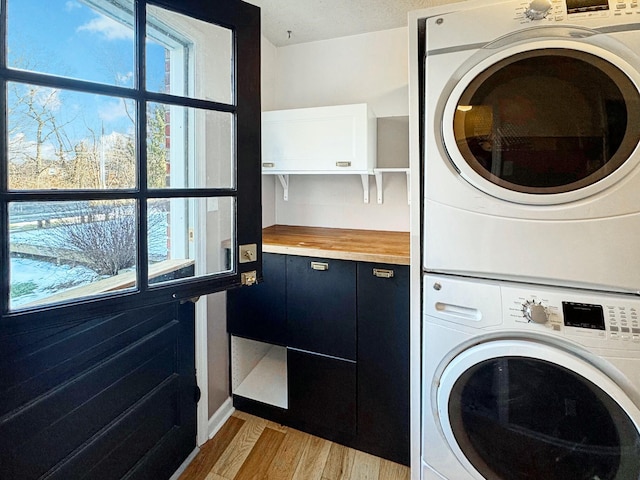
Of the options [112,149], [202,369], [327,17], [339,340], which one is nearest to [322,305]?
[339,340]

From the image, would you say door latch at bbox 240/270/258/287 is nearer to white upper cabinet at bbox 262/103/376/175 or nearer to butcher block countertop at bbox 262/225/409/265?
butcher block countertop at bbox 262/225/409/265

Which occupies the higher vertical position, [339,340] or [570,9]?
[570,9]

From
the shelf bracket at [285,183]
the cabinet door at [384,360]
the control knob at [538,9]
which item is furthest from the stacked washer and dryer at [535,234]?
the shelf bracket at [285,183]

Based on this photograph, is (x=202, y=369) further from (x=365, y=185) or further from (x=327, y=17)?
(x=327, y=17)

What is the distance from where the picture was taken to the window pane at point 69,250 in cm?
90

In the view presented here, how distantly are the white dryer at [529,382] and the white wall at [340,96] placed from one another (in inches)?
41.4

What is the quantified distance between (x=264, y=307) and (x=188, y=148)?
916 mm

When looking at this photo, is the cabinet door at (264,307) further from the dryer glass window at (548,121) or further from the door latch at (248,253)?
the dryer glass window at (548,121)

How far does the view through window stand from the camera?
89 cm

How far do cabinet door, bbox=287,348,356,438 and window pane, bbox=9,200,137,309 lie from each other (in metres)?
0.99

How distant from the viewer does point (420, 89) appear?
1286 mm

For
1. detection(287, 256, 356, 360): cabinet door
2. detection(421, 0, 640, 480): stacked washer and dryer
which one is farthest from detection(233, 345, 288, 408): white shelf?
detection(421, 0, 640, 480): stacked washer and dryer

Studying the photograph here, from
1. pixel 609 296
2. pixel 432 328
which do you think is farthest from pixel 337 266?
pixel 609 296

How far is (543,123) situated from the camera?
107cm
